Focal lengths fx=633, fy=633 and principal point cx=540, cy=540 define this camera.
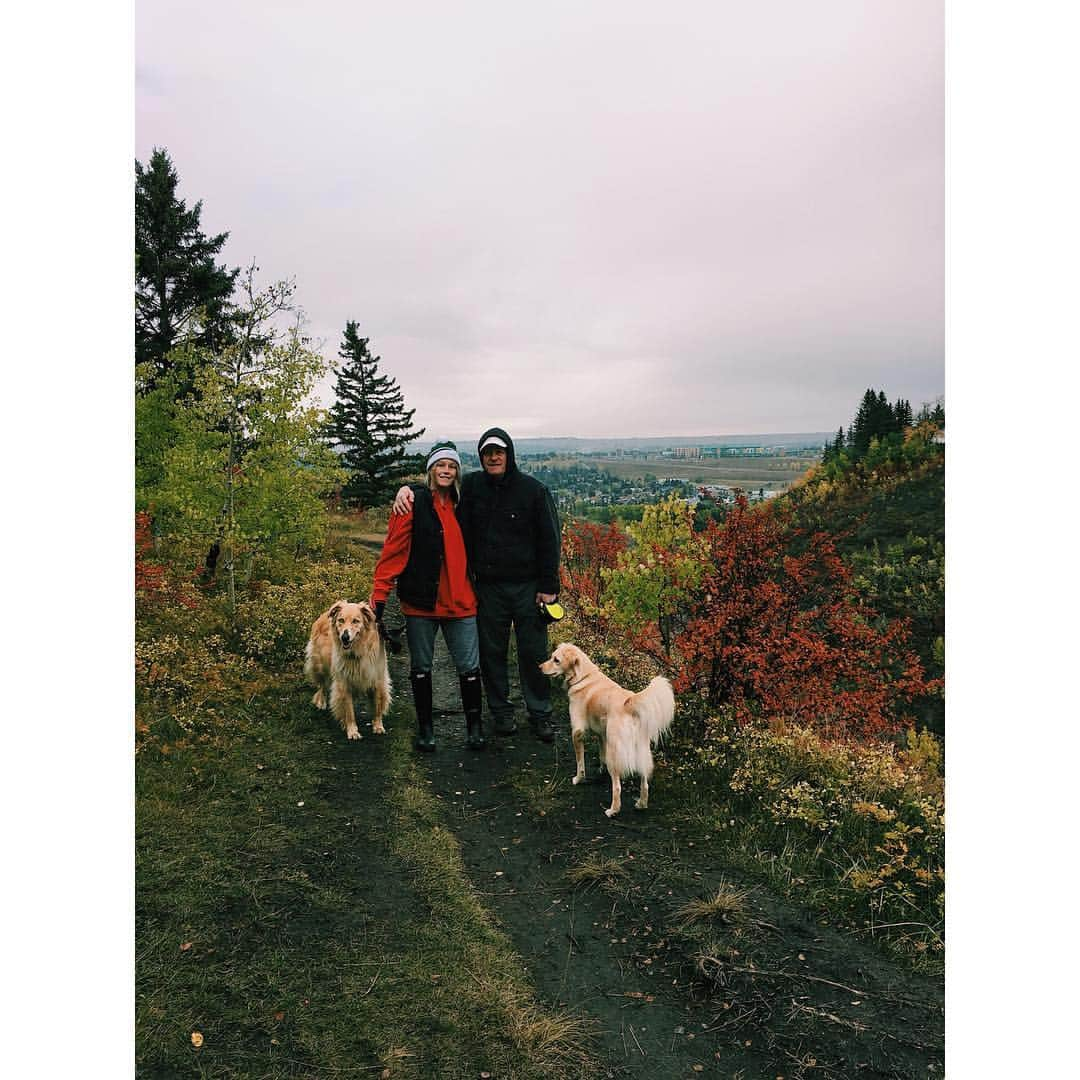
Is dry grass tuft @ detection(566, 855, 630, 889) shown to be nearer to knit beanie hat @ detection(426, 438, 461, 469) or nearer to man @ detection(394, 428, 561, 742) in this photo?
man @ detection(394, 428, 561, 742)

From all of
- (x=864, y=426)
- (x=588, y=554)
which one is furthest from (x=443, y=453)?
(x=588, y=554)

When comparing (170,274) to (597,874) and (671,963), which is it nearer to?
(597,874)

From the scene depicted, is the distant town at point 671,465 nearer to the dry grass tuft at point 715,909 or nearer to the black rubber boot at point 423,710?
the black rubber boot at point 423,710

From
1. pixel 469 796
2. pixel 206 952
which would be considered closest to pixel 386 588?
pixel 469 796

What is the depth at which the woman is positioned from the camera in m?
4.78

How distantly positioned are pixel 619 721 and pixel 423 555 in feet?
6.19

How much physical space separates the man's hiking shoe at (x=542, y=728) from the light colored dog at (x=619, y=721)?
72 centimetres

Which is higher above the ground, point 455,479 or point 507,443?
point 507,443

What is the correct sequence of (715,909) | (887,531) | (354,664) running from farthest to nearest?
1. (887,531)
2. (354,664)
3. (715,909)

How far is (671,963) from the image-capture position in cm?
267

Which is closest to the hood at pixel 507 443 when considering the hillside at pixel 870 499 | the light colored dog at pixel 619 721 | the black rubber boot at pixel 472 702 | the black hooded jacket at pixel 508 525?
the black hooded jacket at pixel 508 525

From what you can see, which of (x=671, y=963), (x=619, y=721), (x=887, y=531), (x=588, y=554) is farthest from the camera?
(x=887, y=531)

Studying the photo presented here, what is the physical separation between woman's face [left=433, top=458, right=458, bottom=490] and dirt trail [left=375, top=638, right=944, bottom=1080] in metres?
2.23

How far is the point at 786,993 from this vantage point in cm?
246
